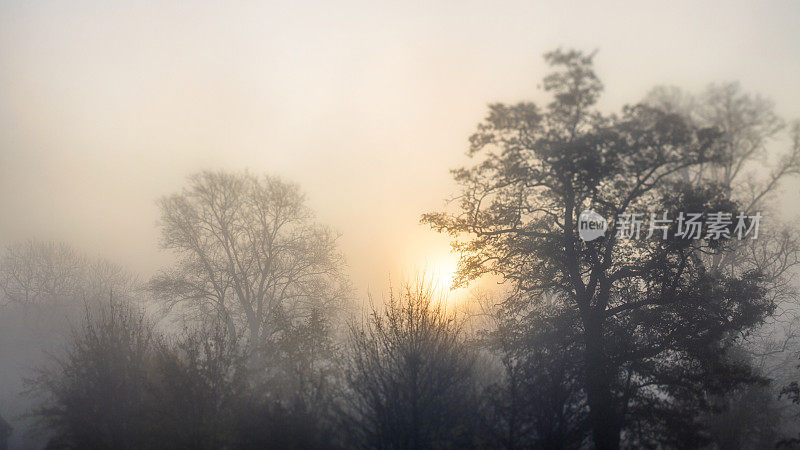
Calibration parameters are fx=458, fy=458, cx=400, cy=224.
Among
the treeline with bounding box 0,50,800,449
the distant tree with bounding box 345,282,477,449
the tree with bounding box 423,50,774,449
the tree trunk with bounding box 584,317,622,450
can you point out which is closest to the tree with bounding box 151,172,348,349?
the treeline with bounding box 0,50,800,449

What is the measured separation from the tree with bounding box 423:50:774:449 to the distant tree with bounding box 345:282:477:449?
351cm

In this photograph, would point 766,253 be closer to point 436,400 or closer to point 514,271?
point 514,271

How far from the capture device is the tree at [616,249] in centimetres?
1115

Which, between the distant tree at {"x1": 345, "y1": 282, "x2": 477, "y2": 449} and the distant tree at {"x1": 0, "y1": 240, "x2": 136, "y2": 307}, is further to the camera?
the distant tree at {"x1": 0, "y1": 240, "x2": 136, "y2": 307}

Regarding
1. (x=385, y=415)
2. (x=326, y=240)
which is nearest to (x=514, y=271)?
(x=385, y=415)

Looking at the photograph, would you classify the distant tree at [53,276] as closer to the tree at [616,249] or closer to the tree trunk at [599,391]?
the tree at [616,249]

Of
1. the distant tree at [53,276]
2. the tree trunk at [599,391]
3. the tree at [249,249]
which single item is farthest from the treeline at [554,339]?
the distant tree at [53,276]

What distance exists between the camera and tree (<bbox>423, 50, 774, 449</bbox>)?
1115cm

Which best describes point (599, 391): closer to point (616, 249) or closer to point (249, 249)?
point (616, 249)

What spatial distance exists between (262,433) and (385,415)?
392cm

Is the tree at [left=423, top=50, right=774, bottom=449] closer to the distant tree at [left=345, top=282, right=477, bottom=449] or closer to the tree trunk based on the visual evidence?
the tree trunk

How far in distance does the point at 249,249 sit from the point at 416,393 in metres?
21.0

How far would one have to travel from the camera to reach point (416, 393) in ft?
32.1

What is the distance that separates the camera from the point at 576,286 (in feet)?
44.1
